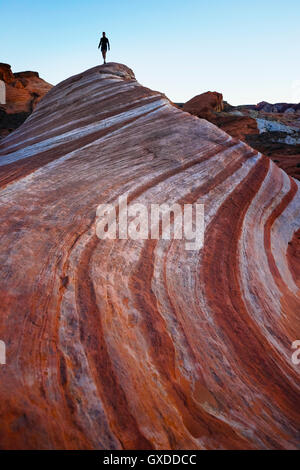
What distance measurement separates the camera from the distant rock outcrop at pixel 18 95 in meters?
21.3

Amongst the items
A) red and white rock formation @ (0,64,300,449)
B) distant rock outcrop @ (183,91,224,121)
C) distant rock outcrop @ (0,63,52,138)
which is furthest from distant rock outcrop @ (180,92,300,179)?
distant rock outcrop @ (0,63,52,138)

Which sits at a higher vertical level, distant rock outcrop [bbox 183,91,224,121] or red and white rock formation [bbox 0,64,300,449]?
distant rock outcrop [bbox 183,91,224,121]

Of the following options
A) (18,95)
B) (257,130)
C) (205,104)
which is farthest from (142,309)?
(205,104)

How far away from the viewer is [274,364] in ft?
7.59

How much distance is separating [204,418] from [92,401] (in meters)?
0.72

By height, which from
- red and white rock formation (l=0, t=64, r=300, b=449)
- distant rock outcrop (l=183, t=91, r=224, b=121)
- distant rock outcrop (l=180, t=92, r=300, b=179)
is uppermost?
distant rock outcrop (l=183, t=91, r=224, b=121)

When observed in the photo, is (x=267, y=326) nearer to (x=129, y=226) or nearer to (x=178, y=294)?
(x=178, y=294)

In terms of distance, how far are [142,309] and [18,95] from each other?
26.6 meters

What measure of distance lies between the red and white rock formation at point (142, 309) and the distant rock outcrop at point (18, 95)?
18594 millimetres

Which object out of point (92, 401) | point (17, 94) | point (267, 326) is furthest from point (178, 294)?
point (17, 94)

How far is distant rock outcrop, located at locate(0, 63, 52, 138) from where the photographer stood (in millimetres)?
21297

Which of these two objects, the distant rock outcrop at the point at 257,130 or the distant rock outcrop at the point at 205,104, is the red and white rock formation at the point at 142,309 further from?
the distant rock outcrop at the point at 205,104

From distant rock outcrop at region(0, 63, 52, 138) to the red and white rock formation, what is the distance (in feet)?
61.0

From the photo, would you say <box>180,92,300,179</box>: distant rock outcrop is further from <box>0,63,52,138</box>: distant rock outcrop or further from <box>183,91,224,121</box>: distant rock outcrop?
<box>0,63,52,138</box>: distant rock outcrop
